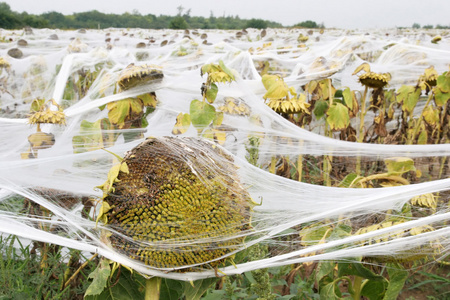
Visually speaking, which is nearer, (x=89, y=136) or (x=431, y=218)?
(x=431, y=218)

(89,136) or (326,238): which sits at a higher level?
(89,136)

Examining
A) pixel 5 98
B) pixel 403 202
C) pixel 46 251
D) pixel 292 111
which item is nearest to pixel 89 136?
pixel 46 251

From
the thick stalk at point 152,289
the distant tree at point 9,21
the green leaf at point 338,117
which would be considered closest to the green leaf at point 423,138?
→ the green leaf at point 338,117

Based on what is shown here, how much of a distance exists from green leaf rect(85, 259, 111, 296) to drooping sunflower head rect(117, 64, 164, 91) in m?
1.19

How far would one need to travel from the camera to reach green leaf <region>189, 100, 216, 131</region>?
2.03m

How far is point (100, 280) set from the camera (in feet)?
2.99

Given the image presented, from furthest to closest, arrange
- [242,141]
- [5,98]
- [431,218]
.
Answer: [5,98]
[242,141]
[431,218]

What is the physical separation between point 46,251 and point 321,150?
4.44ft

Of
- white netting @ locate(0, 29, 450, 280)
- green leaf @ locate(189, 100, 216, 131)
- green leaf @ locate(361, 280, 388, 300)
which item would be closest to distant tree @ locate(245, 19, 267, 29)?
white netting @ locate(0, 29, 450, 280)

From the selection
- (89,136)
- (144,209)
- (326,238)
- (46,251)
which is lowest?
(46,251)

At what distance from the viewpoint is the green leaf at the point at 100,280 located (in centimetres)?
90

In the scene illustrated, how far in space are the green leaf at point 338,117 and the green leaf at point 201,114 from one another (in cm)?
101

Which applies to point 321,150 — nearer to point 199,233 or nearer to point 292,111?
point 292,111

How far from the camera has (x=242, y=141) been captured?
78.2 inches
